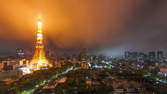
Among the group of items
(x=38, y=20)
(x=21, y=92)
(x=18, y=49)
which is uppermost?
(x=38, y=20)

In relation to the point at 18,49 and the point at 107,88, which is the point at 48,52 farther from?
the point at 107,88

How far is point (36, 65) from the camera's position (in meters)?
24.8

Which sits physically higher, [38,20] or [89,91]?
[38,20]

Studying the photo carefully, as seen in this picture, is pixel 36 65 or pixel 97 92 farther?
pixel 36 65

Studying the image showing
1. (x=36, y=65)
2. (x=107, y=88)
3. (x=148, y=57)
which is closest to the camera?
(x=107, y=88)

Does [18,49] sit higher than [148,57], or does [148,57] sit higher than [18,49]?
[18,49]

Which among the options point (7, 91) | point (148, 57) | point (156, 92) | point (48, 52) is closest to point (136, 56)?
point (148, 57)

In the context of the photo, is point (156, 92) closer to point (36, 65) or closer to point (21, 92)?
point (21, 92)

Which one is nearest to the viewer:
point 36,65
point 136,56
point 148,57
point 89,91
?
point 89,91

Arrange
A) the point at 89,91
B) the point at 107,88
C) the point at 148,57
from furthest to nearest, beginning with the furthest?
the point at 148,57 → the point at 107,88 → the point at 89,91

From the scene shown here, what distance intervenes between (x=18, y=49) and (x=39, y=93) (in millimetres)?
39355

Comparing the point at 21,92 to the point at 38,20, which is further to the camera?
the point at 38,20

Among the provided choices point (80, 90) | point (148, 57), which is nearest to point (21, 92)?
point (80, 90)

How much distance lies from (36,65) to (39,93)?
1622 cm
